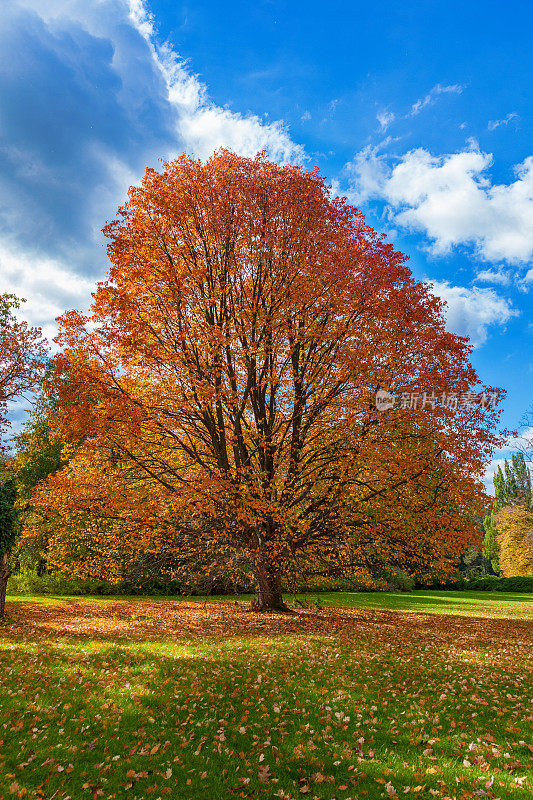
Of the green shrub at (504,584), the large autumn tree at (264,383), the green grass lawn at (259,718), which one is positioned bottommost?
the green shrub at (504,584)

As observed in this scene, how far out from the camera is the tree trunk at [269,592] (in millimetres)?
18641

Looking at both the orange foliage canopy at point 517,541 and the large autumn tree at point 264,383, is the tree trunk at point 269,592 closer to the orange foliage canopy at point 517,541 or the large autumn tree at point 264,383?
the large autumn tree at point 264,383

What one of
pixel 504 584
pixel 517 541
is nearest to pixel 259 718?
pixel 504 584

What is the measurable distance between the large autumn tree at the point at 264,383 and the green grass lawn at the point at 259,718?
181 inches

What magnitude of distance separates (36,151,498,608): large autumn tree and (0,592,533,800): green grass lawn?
4.61 meters

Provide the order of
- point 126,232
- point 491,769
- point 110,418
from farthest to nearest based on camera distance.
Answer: point 126,232
point 110,418
point 491,769

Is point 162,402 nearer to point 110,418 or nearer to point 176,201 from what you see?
point 110,418

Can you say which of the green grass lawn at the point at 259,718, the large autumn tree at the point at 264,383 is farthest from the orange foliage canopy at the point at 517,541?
the green grass lawn at the point at 259,718

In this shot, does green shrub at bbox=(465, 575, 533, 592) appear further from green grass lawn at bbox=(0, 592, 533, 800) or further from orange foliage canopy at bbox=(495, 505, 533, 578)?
green grass lawn at bbox=(0, 592, 533, 800)

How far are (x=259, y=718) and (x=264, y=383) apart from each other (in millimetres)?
11743

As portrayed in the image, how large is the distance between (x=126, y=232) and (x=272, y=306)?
6.60m

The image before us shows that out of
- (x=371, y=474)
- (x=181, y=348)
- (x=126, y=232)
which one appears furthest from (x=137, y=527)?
(x=126, y=232)

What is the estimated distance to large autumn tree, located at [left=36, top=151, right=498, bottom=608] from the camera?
1558 centimetres

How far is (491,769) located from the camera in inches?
233
